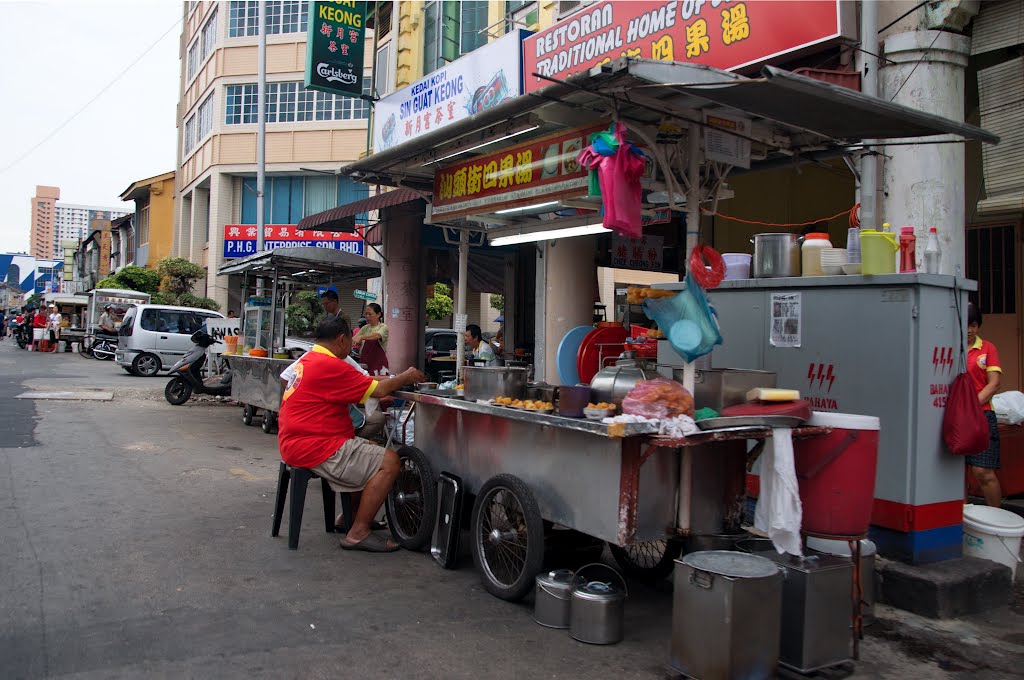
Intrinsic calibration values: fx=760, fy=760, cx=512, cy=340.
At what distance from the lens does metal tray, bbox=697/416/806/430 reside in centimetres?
374

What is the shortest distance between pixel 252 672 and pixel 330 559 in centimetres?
171

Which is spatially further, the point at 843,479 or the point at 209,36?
the point at 209,36

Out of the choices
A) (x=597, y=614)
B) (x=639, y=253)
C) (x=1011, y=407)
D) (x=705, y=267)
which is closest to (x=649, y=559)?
(x=597, y=614)

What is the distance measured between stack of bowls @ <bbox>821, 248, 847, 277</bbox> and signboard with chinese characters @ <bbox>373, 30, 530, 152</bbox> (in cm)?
535

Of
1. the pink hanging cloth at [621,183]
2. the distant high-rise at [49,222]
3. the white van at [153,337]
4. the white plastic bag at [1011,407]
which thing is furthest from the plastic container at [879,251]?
the distant high-rise at [49,222]

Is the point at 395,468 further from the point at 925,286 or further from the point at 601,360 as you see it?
the point at 925,286

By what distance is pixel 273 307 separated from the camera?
38.9ft

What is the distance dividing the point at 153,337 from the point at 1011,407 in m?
18.4

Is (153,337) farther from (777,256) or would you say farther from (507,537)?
(777,256)

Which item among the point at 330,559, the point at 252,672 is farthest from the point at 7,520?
the point at 252,672

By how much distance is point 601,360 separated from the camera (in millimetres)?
7074

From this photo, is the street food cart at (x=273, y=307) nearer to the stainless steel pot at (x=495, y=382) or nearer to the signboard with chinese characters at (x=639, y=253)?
the signboard with chinese characters at (x=639, y=253)

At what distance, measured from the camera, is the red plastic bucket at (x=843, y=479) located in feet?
12.4

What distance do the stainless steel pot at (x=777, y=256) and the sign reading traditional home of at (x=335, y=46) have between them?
1117 cm
